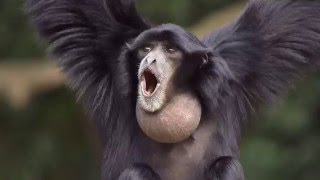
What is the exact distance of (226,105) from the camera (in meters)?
7.34

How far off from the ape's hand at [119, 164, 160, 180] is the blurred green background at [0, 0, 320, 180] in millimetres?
5079

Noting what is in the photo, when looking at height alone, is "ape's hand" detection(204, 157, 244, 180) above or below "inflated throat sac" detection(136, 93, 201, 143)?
below

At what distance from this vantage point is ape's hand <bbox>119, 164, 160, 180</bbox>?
7.03 meters

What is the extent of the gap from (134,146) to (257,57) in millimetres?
1058

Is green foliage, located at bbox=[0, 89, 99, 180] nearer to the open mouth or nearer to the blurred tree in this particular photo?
the blurred tree

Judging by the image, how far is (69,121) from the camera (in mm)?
15094

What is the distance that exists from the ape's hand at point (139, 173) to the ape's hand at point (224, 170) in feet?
1.18

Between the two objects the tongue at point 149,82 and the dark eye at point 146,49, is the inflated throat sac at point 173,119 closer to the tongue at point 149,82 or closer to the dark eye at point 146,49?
the tongue at point 149,82

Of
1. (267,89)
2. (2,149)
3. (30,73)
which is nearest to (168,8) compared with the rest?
(30,73)

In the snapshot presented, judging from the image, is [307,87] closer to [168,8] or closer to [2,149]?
[168,8]

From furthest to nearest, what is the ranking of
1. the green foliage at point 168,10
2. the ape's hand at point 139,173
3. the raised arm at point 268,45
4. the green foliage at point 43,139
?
1. the green foliage at point 43,139
2. the green foliage at point 168,10
3. the raised arm at point 268,45
4. the ape's hand at point 139,173

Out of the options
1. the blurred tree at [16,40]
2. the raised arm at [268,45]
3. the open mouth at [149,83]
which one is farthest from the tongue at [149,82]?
the blurred tree at [16,40]

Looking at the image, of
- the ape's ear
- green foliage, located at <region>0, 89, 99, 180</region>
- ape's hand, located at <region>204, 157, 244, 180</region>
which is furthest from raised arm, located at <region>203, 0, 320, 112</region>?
green foliage, located at <region>0, 89, 99, 180</region>

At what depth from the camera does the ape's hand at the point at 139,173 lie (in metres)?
7.03
